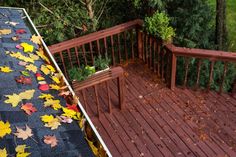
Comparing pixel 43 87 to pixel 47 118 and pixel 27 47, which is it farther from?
pixel 27 47

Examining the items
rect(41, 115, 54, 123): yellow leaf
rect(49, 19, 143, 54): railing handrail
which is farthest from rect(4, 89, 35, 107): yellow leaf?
rect(49, 19, 143, 54): railing handrail

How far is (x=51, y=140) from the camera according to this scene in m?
1.97

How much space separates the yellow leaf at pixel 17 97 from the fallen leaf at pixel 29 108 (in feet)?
0.22

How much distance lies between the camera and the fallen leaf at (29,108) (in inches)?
87.8

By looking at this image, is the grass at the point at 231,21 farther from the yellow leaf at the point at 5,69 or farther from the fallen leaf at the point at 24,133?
the fallen leaf at the point at 24,133

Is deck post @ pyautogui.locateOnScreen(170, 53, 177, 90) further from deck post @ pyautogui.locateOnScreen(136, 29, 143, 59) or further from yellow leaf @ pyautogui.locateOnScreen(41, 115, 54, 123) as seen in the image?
yellow leaf @ pyautogui.locateOnScreen(41, 115, 54, 123)

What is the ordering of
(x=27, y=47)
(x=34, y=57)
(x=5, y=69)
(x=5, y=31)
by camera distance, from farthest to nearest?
(x=5, y=31), (x=27, y=47), (x=34, y=57), (x=5, y=69)

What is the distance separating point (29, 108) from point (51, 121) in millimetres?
230

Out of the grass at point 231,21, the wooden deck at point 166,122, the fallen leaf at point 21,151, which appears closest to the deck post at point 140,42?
the wooden deck at point 166,122

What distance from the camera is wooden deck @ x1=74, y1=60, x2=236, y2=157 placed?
13.4ft

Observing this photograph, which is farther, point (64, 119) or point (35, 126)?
point (64, 119)

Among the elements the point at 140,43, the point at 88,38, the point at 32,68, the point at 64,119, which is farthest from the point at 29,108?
the point at 140,43

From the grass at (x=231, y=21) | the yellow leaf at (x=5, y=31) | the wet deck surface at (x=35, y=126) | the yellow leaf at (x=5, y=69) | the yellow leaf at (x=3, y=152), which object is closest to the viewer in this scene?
the yellow leaf at (x=3, y=152)

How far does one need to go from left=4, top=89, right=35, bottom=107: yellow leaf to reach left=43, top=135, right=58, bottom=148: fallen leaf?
1.45 ft
